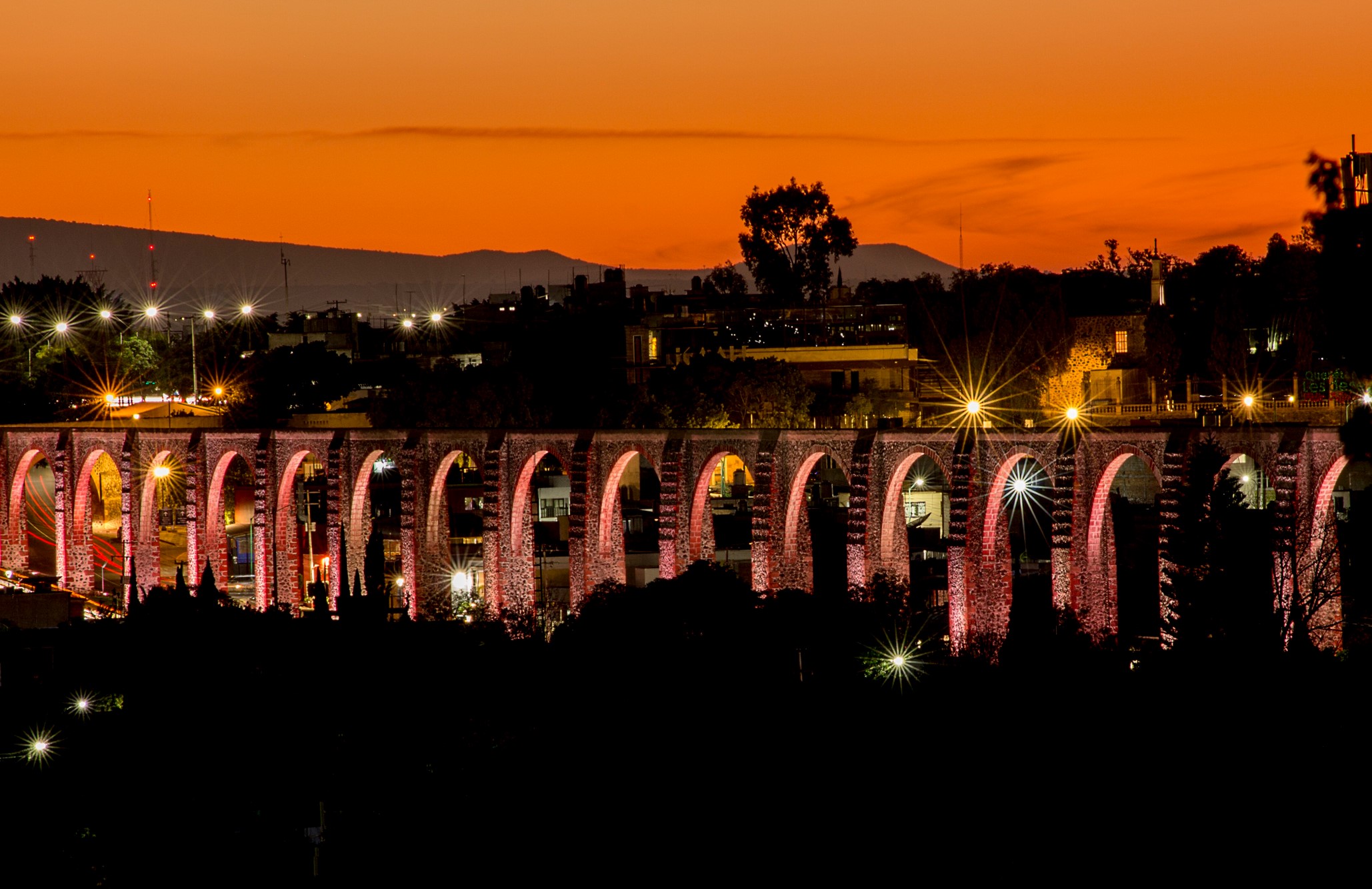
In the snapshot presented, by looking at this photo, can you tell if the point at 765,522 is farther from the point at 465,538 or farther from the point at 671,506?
the point at 465,538

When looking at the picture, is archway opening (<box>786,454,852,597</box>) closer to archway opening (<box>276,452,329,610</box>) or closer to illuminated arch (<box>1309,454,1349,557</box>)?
illuminated arch (<box>1309,454,1349,557</box>)

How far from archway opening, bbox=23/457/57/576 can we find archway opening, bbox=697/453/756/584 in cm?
2851

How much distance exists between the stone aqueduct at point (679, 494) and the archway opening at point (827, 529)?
2.17m

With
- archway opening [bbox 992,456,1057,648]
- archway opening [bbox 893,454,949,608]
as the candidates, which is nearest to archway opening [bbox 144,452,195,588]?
archway opening [bbox 893,454,949,608]

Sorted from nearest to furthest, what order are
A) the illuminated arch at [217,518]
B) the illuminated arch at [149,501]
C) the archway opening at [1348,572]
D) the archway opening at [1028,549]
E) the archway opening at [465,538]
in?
the archway opening at [1348,572], the archway opening at [1028,549], the archway opening at [465,538], the illuminated arch at [217,518], the illuminated arch at [149,501]

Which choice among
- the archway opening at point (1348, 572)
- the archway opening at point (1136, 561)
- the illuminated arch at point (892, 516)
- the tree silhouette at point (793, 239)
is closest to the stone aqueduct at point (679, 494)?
the illuminated arch at point (892, 516)

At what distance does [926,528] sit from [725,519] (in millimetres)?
8323

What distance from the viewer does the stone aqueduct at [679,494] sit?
44.2 meters

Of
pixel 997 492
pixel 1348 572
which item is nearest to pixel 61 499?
pixel 997 492

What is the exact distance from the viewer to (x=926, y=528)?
67.6 metres

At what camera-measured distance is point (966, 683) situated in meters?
39.2

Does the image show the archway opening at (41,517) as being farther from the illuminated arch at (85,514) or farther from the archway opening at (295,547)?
the archway opening at (295,547)

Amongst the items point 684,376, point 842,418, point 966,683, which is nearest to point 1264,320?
point 842,418

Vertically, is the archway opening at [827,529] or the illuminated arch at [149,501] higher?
the illuminated arch at [149,501]
